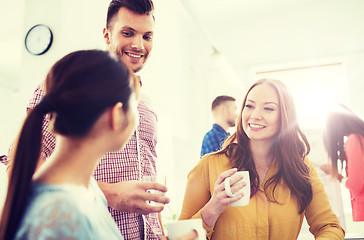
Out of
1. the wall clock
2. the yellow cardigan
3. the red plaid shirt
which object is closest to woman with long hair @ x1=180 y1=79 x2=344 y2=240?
the yellow cardigan

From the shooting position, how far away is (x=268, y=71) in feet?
18.6

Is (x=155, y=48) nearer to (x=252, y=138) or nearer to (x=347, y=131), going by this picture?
(x=347, y=131)

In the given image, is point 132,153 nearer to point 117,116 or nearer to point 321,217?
point 117,116

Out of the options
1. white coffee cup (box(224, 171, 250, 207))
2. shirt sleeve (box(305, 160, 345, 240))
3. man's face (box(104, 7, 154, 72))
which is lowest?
shirt sleeve (box(305, 160, 345, 240))

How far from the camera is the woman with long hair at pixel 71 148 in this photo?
1.69 feet

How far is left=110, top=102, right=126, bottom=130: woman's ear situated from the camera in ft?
2.08

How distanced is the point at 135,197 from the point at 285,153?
89 centimetres

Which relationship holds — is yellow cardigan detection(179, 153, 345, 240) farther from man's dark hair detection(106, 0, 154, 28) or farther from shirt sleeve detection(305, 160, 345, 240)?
man's dark hair detection(106, 0, 154, 28)

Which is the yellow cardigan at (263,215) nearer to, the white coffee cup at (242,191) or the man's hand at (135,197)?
the white coffee cup at (242,191)

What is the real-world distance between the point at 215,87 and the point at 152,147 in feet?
15.9

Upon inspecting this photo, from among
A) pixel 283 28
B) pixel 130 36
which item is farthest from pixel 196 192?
pixel 283 28

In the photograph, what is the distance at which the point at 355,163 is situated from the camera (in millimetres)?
2396

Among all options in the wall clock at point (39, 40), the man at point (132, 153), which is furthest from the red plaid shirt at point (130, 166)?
the wall clock at point (39, 40)

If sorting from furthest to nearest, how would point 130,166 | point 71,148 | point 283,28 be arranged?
point 283,28, point 130,166, point 71,148
